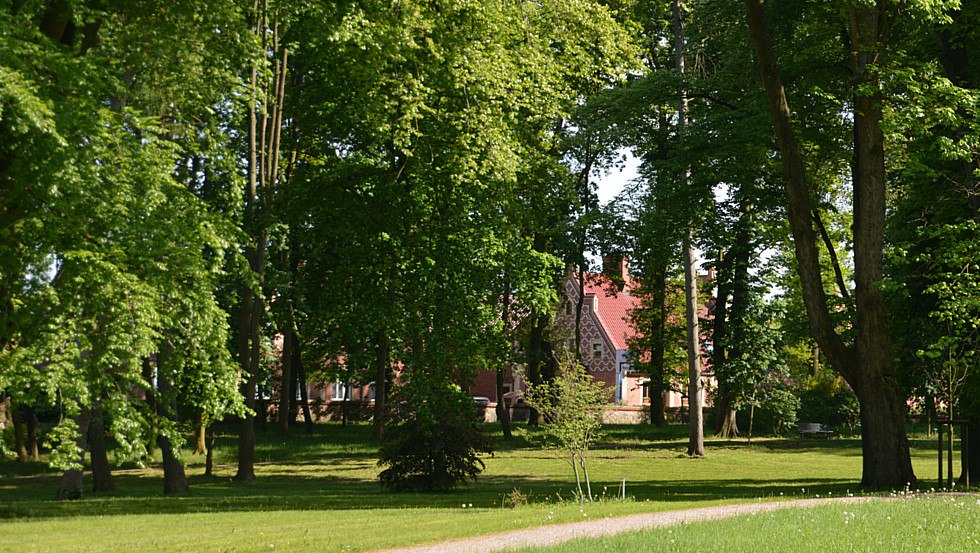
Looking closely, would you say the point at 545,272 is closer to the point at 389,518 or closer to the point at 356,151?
the point at 356,151

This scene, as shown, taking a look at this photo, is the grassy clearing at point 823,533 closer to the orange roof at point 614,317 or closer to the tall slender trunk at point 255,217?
the tall slender trunk at point 255,217

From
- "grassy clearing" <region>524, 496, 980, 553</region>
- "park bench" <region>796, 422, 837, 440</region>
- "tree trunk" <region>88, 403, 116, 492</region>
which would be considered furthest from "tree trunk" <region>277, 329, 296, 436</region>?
"grassy clearing" <region>524, 496, 980, 553</region>

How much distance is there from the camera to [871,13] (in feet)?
63.7

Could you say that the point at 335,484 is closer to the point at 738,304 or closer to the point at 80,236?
the point at 80,236

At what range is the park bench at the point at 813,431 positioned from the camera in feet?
140

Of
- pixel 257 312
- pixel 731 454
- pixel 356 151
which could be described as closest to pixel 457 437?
pixel 257 312

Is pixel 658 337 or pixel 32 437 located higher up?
pixel 658 337

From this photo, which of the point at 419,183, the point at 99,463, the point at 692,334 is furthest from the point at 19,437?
the point at 692,334

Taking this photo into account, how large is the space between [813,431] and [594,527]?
32000mm

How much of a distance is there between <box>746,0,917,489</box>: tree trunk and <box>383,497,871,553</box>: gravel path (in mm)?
4607

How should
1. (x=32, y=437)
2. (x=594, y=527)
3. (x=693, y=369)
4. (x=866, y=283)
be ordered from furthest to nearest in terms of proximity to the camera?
(x=693, y=369) < (x=32, y=437) < (x=866, y=283) < (x=594, y=527)

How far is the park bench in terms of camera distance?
140 feet

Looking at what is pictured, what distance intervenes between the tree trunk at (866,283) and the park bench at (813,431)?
75.3 feet

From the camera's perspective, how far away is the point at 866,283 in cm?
2019
